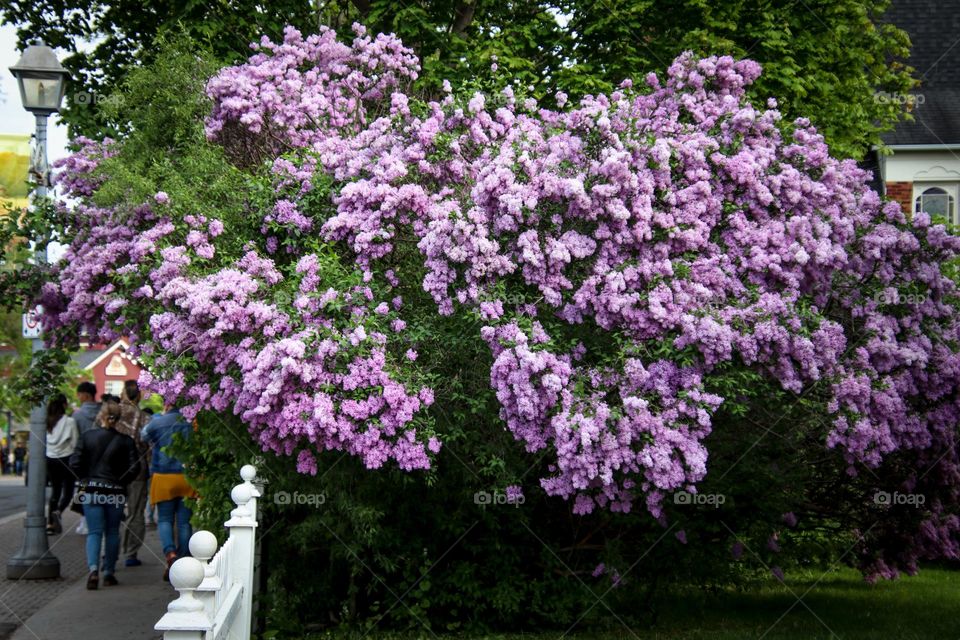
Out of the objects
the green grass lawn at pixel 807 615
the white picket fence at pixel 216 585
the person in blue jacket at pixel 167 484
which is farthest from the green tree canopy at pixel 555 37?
the white picket fence at pixel 216 585

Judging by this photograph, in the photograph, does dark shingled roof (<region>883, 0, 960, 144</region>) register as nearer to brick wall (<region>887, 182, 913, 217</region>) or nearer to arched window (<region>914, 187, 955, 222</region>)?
brick wall (<region>887, 182, 913, 217</region>)

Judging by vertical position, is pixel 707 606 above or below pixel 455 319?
below

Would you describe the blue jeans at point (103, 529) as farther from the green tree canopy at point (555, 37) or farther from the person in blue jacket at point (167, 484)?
the green tree canopy at point (555, 37)

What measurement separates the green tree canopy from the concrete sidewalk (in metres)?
6.26

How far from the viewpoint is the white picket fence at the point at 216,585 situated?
421 centimetres

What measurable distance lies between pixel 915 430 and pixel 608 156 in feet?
10.6

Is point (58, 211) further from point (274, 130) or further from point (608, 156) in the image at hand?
point (608, 156)

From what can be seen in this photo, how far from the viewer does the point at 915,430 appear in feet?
28.2

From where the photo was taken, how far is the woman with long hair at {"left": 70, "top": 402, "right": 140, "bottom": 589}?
11906 millimetres

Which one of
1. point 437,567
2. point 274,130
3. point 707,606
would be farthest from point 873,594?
point 274,130

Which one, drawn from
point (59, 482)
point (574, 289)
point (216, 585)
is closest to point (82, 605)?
point (59, 482)

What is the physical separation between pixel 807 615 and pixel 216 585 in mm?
7363

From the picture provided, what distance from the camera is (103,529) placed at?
12.2 metres

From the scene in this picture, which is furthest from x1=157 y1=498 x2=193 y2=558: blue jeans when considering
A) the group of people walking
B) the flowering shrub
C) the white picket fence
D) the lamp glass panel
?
the lamp glass panel
